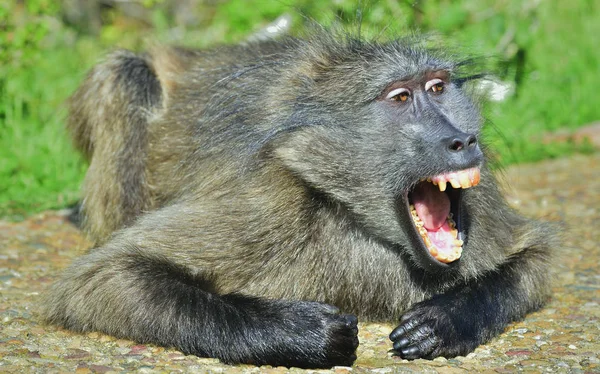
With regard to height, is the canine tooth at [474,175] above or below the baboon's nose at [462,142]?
below

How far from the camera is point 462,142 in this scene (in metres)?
3.43

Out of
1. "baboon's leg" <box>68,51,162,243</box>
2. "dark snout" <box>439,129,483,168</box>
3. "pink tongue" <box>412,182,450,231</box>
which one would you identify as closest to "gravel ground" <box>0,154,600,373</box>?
"baboon's leg" <box>68,51,162,243</box>

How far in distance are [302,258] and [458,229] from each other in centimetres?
66

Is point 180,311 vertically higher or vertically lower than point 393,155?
lower

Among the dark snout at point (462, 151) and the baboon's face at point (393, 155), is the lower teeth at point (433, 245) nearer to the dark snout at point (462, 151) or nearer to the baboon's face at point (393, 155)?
the baboon's face at point (393, 155)

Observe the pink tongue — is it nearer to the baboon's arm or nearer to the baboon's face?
the baboon's face

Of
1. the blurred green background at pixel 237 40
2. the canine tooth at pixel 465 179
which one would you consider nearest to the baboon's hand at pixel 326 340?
the canine tooth at pixel 465 179

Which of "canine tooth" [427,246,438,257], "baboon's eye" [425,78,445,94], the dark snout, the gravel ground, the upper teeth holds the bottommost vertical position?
the gravel ground

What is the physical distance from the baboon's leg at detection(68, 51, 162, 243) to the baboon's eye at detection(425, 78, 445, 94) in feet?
5.63

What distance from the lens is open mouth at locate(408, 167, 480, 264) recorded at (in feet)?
12.0

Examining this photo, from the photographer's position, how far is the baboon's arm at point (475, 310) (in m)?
3.54

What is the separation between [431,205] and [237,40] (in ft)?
12.2

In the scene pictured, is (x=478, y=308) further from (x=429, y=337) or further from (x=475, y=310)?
(x=429, y=337)

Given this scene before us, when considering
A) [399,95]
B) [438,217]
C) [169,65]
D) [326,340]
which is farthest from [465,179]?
[169,65]
